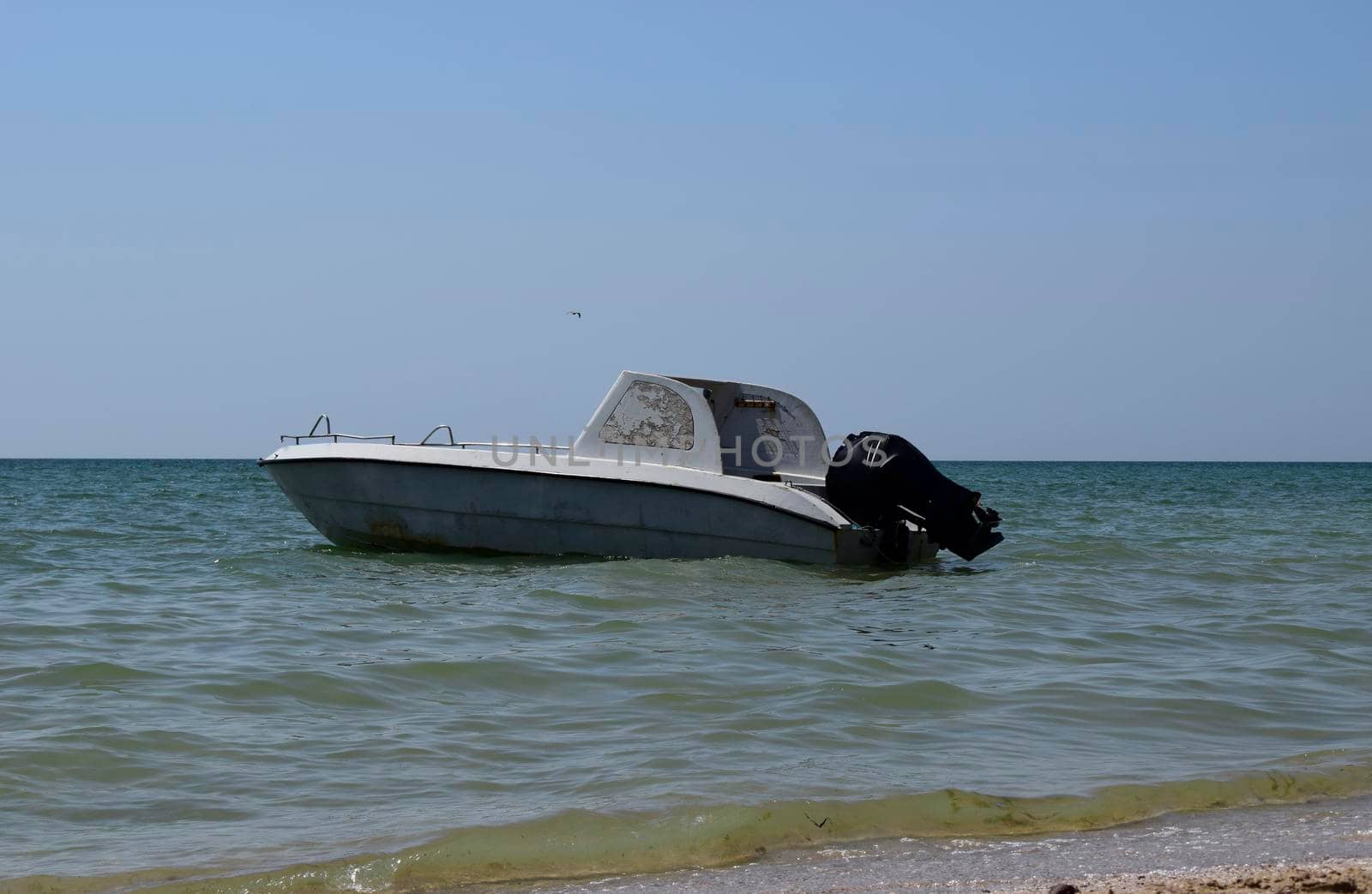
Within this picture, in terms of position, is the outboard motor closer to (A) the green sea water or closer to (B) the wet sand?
(A) the green sea water

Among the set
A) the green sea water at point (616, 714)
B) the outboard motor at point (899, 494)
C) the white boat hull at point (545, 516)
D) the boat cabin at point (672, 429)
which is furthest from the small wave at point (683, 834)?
the boat cabin at point (672, 429)

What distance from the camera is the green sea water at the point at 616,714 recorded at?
13.4ft

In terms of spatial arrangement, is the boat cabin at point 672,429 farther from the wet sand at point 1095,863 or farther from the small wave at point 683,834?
the wet sand at point 1095,863

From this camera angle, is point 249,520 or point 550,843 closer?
point 550,843

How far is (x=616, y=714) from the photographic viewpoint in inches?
221

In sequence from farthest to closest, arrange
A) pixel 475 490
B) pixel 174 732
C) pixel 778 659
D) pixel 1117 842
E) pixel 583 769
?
pixel 475 490 < pixel 778 659 < pixel 174 732 < pixel 583 769 < pixel 1117 842

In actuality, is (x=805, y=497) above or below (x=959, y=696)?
above

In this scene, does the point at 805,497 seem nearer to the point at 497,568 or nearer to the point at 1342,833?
the point at 497,568

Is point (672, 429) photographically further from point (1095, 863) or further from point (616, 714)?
point (1095, 863)

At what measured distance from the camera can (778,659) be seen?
684 centimetres

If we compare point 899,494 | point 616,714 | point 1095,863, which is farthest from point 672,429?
point 1095,863

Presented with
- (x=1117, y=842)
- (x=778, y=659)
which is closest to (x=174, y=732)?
(x=778, y=659)

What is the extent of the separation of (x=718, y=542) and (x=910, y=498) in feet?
5.32

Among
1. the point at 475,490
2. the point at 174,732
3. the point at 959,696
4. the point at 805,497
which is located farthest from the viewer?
the point at 475,490
